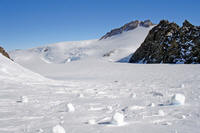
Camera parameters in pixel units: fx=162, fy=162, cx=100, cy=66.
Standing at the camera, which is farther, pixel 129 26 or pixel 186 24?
pixel 129 26

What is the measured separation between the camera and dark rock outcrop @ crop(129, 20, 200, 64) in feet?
46.4

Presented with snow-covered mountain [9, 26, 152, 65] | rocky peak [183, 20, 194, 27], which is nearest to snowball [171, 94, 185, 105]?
rocky peak [183, 20, 194, 27]

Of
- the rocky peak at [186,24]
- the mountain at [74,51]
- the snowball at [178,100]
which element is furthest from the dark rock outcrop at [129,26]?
the snowball at [178,100]

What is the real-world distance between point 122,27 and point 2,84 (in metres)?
63.1

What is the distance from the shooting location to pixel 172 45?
15086 millimetres

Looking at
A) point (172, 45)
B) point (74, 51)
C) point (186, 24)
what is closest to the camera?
point (172, 45)

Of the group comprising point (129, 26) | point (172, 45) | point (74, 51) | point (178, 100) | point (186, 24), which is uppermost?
point (129, 26)

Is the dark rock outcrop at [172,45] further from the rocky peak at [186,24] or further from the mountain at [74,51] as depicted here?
the mountain at [74,51]

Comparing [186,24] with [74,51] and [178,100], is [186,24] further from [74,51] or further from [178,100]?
[74,51]

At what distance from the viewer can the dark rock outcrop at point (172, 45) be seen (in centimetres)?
1413

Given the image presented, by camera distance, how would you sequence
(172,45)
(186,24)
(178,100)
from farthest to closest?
(186,24) → (172,45) → (178,100)

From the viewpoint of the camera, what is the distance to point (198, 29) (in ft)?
47.8

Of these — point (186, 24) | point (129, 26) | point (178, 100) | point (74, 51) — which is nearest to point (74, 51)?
point (74, 51)

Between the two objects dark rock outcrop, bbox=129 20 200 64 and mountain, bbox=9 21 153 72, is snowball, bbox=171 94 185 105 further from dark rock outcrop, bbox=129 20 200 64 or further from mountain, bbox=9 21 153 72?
mountain, bbox=9 21 153 72
